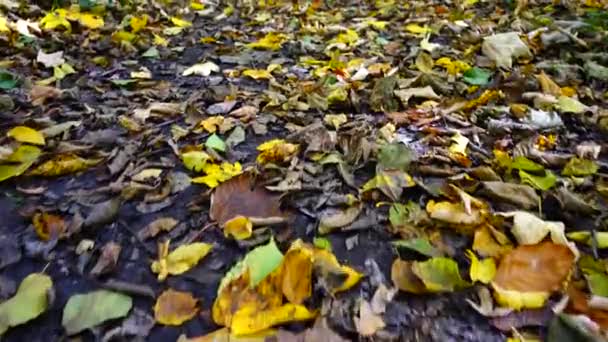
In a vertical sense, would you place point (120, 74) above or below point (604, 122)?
below

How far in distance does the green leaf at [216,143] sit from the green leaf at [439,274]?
0.78 m

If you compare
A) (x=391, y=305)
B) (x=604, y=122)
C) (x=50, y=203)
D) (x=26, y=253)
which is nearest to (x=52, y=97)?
(x=50, y=203)

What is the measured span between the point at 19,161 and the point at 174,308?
0.79m

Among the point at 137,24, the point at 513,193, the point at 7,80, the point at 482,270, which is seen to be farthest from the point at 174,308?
the point at 137,24

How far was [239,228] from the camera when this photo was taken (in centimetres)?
123

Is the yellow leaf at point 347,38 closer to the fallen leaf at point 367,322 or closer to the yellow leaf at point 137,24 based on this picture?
the yellow leaf at point 137,24

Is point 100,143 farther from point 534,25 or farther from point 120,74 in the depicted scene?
point 534,25

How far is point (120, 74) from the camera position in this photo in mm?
2205

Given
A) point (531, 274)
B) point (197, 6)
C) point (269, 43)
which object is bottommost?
point (197, 6)

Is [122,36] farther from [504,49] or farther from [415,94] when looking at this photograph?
[504,49]

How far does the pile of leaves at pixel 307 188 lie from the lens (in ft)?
3.30

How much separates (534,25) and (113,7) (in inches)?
93.8

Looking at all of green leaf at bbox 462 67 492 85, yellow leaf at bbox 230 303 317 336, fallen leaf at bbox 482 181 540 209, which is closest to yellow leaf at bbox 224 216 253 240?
yellow leaf at bbox 230 303 317 336

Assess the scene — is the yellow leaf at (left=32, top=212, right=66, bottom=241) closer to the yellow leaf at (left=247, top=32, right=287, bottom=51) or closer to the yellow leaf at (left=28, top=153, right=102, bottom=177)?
the yellow leaf at (left=28, top=153, right=102, bottom=177)
